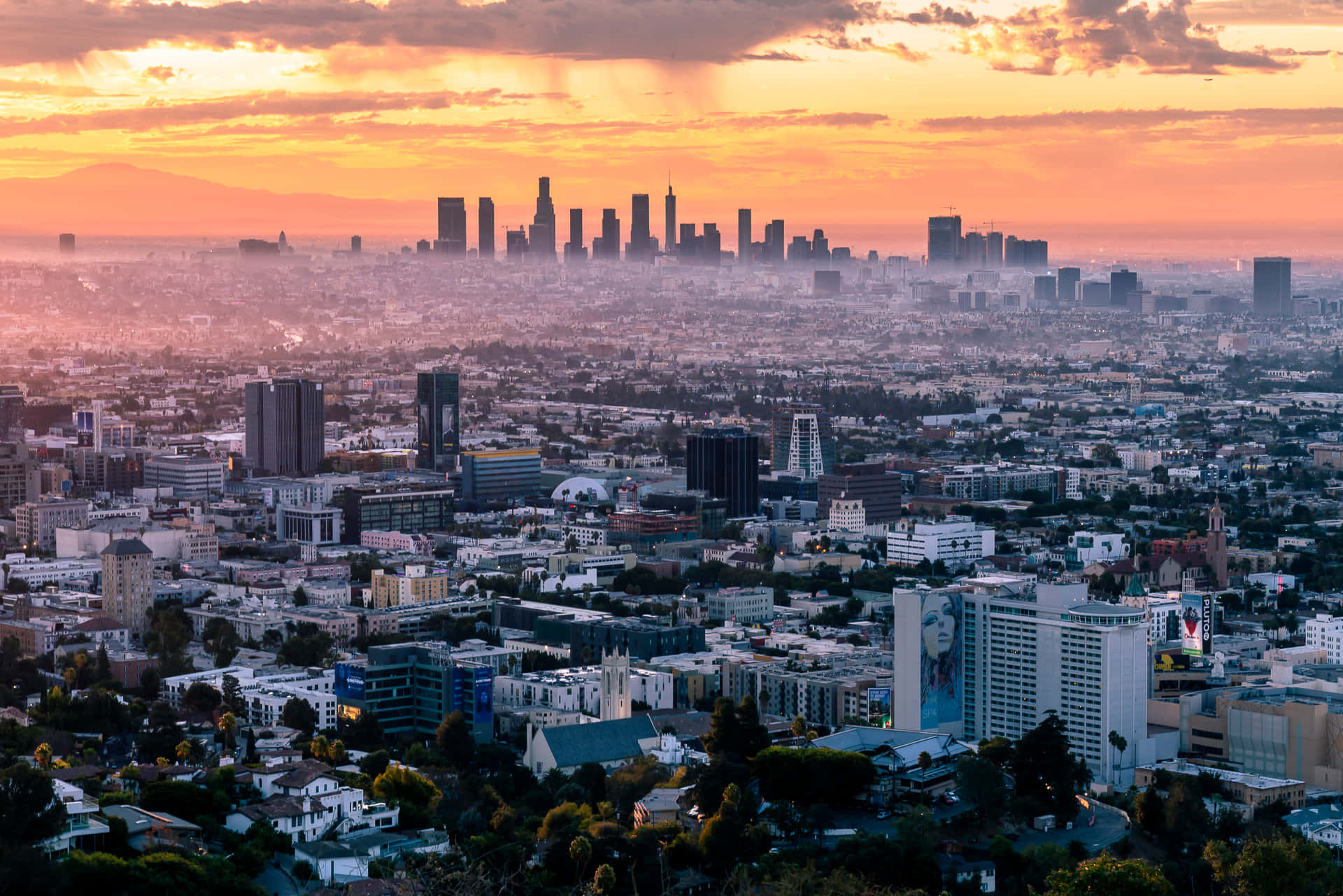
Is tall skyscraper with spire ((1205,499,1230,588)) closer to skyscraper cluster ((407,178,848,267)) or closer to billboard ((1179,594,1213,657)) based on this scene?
billboard ((1179,594,1213,657))

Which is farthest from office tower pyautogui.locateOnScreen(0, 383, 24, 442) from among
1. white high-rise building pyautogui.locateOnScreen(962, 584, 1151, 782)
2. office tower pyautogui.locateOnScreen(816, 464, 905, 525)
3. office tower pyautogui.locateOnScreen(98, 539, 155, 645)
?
white high-rise building pyautogui.locateOnScreen(962, 584, 1151, 782)

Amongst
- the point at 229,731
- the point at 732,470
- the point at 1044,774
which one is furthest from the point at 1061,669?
the point at 732,470

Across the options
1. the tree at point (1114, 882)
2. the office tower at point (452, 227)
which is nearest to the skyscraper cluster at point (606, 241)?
the office tower at point (452, 227)

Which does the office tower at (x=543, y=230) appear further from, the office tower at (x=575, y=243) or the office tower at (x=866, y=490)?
the office tower at (x=866, y=490)

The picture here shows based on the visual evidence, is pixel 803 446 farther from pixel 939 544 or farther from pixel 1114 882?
pixel 1114 882

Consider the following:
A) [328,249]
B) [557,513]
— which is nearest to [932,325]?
Answer: [328,249]

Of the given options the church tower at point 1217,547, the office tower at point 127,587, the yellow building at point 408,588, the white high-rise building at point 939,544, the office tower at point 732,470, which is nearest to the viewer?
the office tower at point 127,587
